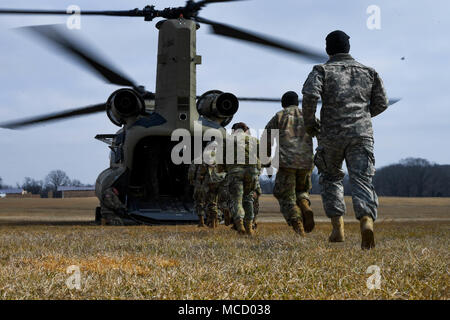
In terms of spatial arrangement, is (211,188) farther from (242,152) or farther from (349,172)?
(349,172)

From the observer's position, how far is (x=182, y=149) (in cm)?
1146

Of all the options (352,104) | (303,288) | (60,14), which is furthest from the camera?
(60,14)

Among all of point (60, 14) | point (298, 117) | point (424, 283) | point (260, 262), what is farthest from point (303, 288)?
point (60, 14)

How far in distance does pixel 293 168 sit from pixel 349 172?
59.6 inches

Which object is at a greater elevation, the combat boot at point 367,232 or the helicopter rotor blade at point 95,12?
the helicopter rotor blade at point 95,12

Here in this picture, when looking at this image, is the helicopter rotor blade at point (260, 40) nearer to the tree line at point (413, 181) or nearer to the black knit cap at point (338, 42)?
the black knit cap at point (338, 42)

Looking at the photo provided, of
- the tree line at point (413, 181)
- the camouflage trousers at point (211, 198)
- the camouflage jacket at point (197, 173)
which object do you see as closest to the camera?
the camouflage trousers at point (211, 198)

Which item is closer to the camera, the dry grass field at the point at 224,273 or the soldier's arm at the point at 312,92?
the dry grass field at the point at 224,273

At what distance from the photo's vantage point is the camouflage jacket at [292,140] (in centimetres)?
582

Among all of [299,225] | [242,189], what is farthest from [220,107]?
[299,225]

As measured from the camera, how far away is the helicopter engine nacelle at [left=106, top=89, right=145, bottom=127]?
34.9 ft

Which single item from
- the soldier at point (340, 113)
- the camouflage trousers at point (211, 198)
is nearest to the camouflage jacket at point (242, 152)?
the soldier at point (340, 113)
